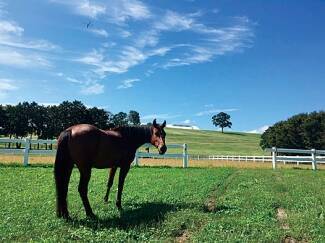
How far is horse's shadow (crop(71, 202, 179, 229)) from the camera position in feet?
26.7

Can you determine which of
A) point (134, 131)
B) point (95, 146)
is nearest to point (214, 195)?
point (134, 131)

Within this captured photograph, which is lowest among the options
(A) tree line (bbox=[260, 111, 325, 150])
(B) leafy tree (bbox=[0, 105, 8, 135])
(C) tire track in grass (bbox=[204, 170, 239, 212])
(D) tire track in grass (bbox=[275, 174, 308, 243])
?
(D) tire track in grass (bbox=[275, 174, 308, 243])

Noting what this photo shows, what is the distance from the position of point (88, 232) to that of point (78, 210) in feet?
6.73

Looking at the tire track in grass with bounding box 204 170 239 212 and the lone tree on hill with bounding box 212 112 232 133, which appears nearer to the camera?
the tire track in grass with bounding box 204 170 239 212

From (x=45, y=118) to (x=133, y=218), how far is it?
330 feet

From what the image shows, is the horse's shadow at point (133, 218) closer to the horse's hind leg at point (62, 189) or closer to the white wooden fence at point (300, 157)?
the horse's hind leg at point (62, 189)

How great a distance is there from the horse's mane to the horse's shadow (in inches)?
73.5

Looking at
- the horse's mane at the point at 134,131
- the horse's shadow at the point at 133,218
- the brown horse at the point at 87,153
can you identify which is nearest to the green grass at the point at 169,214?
the horse's shadow at the point at 133,218

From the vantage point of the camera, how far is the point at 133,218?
8781mm

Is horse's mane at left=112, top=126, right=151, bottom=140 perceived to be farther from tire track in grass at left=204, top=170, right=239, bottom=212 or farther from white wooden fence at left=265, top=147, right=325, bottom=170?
white wooden fence at left=265, top=147, right=325, bottom=170

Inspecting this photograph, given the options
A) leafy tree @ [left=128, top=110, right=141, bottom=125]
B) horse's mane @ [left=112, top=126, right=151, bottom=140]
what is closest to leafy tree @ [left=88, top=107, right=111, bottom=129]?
leafy tree @ [left=128, top=110, right=141, bottom=125]

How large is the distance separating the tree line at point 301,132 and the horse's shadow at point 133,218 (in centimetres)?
6904

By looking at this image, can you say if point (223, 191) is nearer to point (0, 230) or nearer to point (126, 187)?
point (126, 187)

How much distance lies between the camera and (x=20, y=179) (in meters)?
15.7
